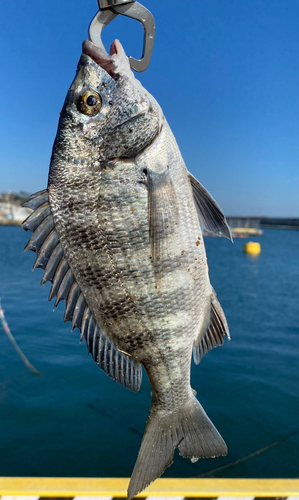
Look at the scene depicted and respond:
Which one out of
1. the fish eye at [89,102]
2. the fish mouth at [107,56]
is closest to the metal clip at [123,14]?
the fish mouth at [107,56]

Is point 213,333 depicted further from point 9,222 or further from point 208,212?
point 9,222

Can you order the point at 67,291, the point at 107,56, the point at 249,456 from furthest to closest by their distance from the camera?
the point at 249,456
the point at 67,291
the point at 107,56

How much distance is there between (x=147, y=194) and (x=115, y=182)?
0.18m

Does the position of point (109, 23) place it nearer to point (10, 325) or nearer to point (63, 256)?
point (63, 256)

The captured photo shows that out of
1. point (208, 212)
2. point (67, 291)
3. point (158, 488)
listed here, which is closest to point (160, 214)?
point (208, 212)

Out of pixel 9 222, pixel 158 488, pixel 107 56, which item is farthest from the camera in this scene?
pixel 9 222

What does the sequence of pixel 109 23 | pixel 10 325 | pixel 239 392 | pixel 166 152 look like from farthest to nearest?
pixel 10 325 < pixel 239 392 < pixel 166 152 < pixel 109 23

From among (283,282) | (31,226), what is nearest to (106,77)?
(31,226)

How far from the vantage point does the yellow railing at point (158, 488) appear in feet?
8.18

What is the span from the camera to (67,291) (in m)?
1.89

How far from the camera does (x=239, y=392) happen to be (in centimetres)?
795

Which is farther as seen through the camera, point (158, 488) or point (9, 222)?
point (9, 222)

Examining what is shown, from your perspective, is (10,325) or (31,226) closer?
(31,226)

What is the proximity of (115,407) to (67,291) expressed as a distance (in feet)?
19.8
